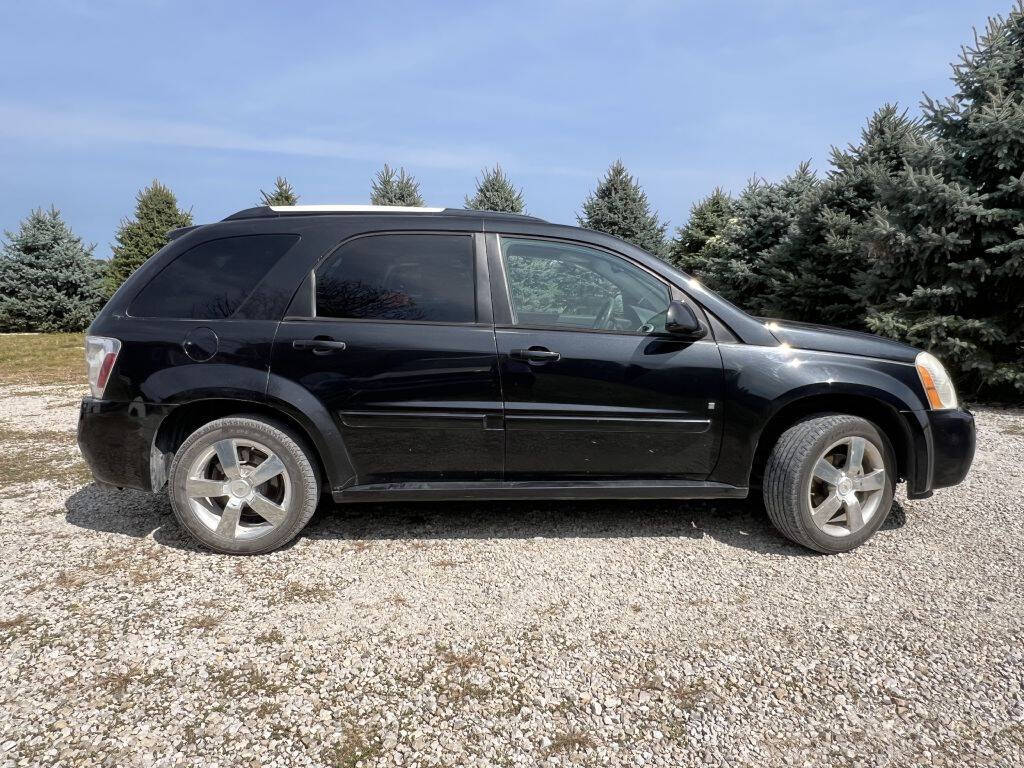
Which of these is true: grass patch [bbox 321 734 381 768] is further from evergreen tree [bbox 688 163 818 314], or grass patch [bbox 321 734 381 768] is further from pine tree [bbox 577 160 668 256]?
pine tree [bbox 577 160 668 256]

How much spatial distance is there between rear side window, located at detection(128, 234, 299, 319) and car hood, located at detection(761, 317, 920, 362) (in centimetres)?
266

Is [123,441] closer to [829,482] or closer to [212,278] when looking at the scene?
[212,278]

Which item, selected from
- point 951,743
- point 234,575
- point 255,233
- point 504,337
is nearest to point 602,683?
point 951,743

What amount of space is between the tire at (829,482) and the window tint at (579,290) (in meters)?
0.95

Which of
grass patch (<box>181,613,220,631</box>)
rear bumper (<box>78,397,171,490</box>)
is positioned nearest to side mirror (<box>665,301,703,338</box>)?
grass patch (<box>181,613,220,631</box>)

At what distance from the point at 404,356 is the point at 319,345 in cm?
43

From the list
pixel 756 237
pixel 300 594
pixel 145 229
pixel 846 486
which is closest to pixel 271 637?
pixel 300 594

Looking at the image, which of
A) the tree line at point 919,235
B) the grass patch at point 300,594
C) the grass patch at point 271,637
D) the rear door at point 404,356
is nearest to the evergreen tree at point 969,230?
the tree line at point 919,235

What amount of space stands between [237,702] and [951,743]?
230cm

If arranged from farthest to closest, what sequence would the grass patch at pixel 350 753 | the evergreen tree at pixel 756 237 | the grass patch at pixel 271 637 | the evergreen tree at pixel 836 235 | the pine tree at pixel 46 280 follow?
the pine tree at pixel 46 280 < the evergreen tree at pixel 756 237 < the evergreen tree at pixel 836 235 < the grass patch at pixel 271 637 < the grass patch at pixel 350 753

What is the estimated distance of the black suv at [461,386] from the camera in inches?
119

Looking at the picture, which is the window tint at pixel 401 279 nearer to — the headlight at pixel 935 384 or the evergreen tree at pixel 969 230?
the headlight at pixel 935 384

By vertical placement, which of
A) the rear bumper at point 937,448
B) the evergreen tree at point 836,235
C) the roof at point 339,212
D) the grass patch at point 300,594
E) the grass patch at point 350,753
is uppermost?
the evergreen tree at point 836,235

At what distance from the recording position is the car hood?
3.19 metres
